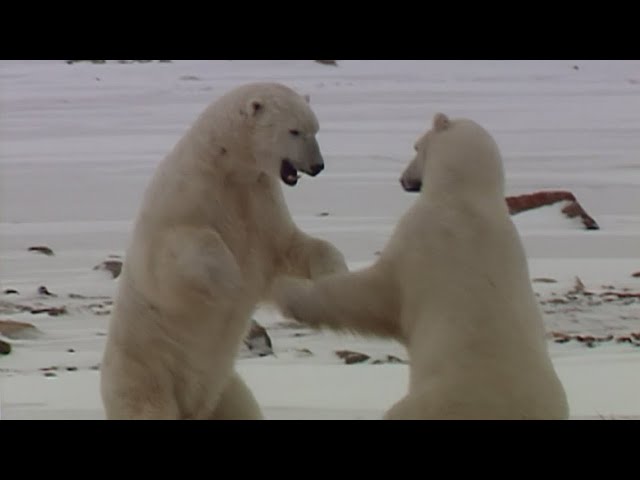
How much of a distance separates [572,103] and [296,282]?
3.00 m

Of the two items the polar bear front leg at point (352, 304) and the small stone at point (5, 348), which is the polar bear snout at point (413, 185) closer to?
the polar bear front leg at point (352, 304)

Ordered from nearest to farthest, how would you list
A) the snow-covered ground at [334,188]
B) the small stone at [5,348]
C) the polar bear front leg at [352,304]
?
the polar bear front leg at [352,304] → the snow-covered ground at [334,188] → the small stone at [5,348]

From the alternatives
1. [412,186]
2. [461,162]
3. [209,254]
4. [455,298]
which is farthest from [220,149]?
[455,298]

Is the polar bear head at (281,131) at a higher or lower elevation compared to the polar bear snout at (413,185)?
higher

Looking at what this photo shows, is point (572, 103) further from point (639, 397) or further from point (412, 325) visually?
point (412, 325)

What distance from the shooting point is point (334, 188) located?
4.99 metres

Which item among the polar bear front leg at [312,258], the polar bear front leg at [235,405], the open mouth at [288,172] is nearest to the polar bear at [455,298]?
the polar bear front leg at [312,258]

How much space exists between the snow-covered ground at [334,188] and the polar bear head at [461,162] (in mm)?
690

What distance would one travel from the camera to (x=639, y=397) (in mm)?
3533

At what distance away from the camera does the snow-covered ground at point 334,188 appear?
370 cm

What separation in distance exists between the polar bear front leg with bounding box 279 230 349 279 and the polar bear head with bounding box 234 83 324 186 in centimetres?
21
